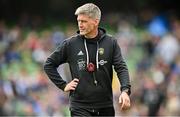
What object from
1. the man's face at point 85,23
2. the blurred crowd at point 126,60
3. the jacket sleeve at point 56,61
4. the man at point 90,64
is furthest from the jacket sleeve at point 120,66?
the blurred crowd at point 126,60

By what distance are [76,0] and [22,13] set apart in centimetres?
174

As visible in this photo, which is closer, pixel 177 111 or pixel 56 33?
pixel 177 111

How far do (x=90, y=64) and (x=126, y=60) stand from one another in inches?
393

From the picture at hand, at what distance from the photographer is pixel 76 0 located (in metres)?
20.8

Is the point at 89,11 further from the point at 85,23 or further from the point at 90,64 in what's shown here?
the point at 90,64

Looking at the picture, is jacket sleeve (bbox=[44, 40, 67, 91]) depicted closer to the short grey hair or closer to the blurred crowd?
the short grey hair

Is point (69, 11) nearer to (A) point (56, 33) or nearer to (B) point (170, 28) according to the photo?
(A) point (56, 33)

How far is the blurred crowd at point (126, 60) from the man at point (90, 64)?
Answer: 25.2 feet

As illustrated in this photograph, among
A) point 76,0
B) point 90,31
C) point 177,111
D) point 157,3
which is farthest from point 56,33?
point 90,31

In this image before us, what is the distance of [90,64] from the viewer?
30.1ft

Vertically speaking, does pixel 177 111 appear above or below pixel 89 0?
below

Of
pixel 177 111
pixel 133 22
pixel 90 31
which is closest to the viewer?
pixel 90 31

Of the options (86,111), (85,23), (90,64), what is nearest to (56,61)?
(90,64)

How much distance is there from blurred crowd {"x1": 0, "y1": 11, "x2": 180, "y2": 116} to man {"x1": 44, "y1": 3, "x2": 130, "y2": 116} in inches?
303
